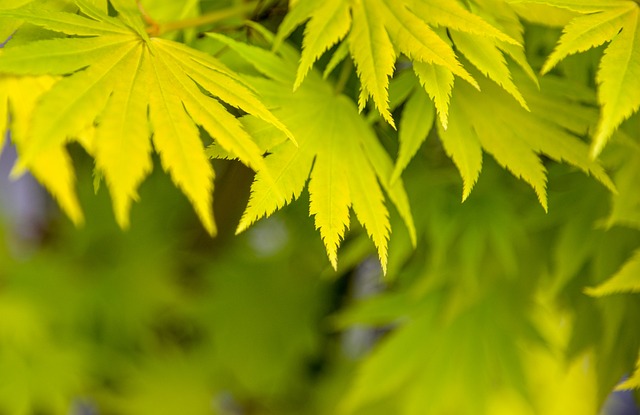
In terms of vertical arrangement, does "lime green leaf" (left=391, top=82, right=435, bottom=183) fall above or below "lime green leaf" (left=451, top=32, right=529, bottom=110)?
below

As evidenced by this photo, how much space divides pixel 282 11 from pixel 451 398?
802 mm

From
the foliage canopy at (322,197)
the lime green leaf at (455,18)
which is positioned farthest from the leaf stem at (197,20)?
the lime green leaf at (455,18)

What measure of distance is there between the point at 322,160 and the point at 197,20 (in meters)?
0.16

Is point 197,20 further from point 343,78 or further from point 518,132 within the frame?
point 518,132

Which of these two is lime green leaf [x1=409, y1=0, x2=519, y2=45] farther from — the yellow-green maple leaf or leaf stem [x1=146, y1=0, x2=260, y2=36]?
leaf stem [x1=146, y1=0, x2=260, y2=36]

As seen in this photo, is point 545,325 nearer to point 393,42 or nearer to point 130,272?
point 130,272

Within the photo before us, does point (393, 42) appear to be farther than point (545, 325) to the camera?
No

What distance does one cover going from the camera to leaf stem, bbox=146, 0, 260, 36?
0.50 m

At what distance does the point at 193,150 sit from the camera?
40 cm

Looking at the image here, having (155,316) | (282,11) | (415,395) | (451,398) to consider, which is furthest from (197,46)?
(451,398)

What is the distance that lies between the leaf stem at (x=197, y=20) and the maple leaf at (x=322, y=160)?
2.0 inches

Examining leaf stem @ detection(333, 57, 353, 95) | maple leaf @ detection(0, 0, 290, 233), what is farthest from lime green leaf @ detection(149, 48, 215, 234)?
leaf stem @ detection(333, 57, 353, 95)

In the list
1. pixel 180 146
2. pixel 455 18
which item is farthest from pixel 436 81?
pixel 180 146

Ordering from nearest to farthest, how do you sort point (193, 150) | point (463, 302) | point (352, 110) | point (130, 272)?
point (193, 150) < point (352, 110) < point (463, 302) < point (130, 272)
